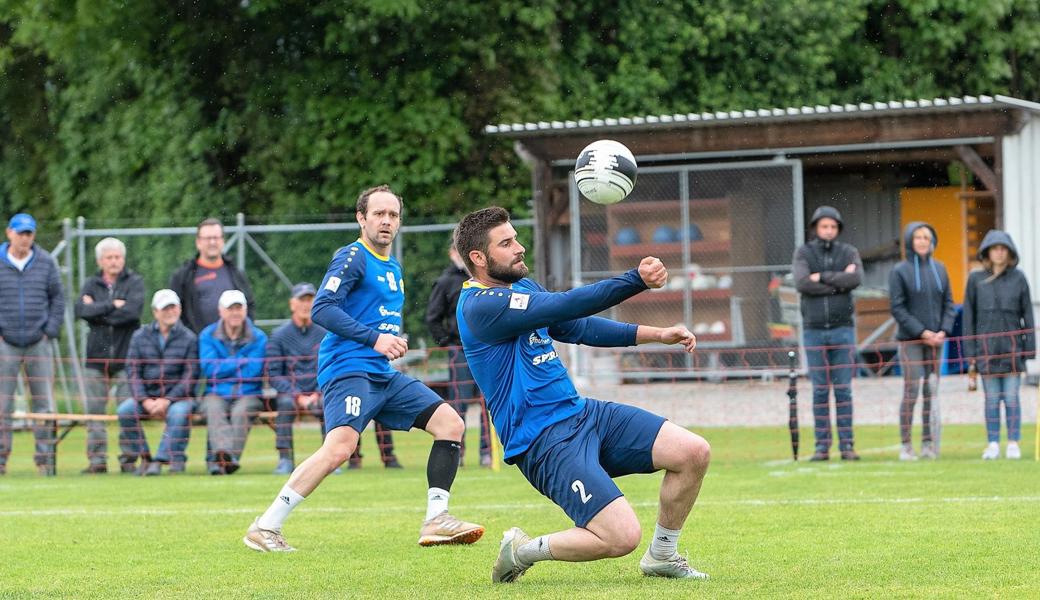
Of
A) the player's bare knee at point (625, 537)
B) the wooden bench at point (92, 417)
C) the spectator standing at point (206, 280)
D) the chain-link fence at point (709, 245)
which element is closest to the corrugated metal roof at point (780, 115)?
the chain-link fence at point (709, 245)

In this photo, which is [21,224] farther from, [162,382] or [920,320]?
[920,320]

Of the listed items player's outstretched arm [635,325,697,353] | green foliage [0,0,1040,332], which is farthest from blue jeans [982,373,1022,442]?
green foliage [0,0,1040,332]

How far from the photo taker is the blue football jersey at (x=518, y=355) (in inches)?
246

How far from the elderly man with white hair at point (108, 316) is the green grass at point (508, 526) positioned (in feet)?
3.84

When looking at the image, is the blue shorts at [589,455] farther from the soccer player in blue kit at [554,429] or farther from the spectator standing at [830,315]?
the spectator standing at [830,315]

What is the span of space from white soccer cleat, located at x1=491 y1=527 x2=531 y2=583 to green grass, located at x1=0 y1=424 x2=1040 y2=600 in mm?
62

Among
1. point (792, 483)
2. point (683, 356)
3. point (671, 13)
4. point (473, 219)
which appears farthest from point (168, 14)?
point (473, 219)

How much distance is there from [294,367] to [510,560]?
7.58 metres

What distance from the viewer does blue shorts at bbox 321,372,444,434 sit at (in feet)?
26.6

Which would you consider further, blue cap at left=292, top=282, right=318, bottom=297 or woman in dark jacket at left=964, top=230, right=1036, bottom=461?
blue cap at left=292, top=282, right=318, bottom=297

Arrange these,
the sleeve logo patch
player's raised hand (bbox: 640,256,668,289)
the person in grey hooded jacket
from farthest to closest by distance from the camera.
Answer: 1. the person in grey hooded jacket
2. the sleeve logo patch
3. player's raised hand (bbox: 640,256,668,289)

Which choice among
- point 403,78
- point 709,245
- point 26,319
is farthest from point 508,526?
point 403,78

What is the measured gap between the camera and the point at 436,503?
25.5 ft

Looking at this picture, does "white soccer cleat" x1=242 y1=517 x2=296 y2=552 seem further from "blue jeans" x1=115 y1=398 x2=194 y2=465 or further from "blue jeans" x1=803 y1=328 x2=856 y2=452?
"blue jeans" x1=803 y1=328 x2=856 y2=452
